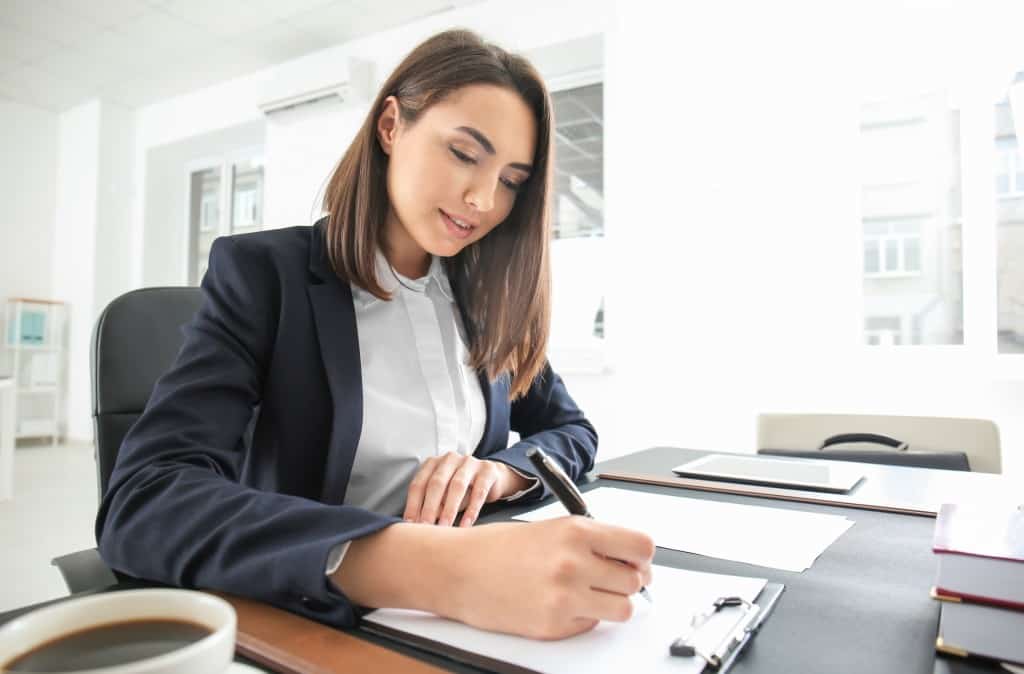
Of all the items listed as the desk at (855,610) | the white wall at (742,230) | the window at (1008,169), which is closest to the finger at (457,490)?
the desk at (855,610)

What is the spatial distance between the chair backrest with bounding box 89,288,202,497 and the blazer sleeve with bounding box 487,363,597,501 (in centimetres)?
59

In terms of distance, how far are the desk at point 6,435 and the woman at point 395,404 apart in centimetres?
362

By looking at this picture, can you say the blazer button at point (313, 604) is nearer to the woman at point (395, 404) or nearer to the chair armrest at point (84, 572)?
the woman at point (395, 404)

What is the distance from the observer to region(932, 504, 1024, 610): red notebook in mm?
490

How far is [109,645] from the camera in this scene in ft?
1.05

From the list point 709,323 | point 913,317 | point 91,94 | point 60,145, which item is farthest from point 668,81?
point 60,145

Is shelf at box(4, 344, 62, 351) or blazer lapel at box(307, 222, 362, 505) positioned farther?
shelf at box(4, 344, 62, 351)

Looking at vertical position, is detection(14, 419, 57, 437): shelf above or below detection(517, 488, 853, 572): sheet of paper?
below

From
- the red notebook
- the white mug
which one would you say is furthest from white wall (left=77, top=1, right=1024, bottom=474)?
the white mug

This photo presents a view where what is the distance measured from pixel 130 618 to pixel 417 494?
1.49ft

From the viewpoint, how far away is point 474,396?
117 cm

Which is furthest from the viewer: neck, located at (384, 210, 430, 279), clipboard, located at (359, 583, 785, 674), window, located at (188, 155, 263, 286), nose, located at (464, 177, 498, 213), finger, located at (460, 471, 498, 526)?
window, located at (188, 155, 263, 286)

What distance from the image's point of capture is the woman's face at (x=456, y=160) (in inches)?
38.4

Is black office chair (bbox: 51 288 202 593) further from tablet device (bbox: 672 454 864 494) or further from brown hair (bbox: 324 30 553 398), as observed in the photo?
tablet device (bbox: 672 454 864 494)
